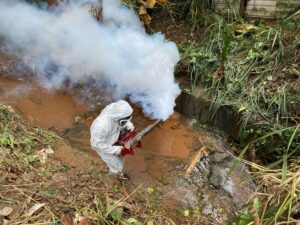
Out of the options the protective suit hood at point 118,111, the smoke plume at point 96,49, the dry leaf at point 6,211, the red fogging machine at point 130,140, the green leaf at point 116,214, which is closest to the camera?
the dry leaf at point 6,211

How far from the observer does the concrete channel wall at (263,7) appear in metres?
6.64

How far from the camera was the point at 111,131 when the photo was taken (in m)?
4.84

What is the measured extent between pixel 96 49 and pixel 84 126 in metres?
1.53

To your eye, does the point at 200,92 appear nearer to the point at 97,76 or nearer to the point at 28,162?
the point at 97,76

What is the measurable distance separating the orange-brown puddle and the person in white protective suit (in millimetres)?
594

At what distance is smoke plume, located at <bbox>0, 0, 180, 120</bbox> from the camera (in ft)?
21.0

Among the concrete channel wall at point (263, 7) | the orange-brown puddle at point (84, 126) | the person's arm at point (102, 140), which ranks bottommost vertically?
the orange-brown puddle at point (84, 126)

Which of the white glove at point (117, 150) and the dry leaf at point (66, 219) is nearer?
the dry leaf at point (66, 219)

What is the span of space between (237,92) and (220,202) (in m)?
2.11

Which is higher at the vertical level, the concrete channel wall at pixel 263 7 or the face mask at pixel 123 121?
the concrete channel wall at pixel 263 7

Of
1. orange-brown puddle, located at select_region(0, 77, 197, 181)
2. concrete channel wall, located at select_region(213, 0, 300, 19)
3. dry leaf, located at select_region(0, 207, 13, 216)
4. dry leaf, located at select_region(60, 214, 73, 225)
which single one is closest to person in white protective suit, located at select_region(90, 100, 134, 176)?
orange-brown puddle, located at select_region(0, 77, 197, 181)

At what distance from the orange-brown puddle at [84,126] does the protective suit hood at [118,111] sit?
1.12 m

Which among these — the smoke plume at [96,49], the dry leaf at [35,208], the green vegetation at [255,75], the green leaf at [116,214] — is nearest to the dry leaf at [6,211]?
the dry leaf at [35,208]

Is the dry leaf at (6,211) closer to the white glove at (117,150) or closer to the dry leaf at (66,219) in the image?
the dry leaf at (66,219)
